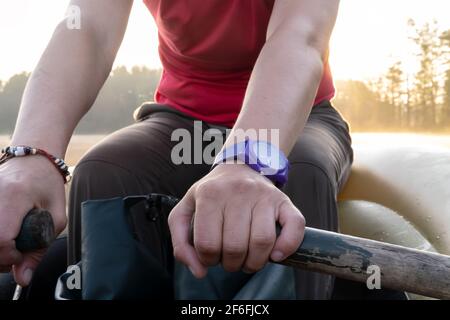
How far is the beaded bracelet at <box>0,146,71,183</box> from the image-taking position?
773 millimetres

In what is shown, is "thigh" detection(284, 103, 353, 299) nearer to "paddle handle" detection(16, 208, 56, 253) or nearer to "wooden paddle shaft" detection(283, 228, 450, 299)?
"wooden paddle shaft" detection(283, 228, 450, 299)

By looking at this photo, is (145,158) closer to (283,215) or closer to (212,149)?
(212,149)

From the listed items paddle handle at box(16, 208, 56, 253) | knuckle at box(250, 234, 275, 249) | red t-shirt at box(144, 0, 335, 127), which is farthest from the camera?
red t-shirt at box(144, 0, 335, 127)

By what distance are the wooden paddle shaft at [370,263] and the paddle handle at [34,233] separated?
0.30 metres

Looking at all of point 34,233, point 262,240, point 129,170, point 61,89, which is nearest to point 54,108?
point 61,89

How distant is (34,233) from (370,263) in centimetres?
40

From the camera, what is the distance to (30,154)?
30.6 inches

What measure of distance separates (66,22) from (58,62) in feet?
0.42

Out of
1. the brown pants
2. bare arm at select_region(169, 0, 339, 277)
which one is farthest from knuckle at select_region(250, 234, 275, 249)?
the brown pants

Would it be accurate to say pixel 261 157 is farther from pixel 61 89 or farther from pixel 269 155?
pixel 61 89

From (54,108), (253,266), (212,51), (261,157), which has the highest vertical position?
(212,51)

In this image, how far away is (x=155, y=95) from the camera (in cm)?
130

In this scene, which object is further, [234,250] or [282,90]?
[282,90]

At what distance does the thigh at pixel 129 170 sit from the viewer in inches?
35.9
